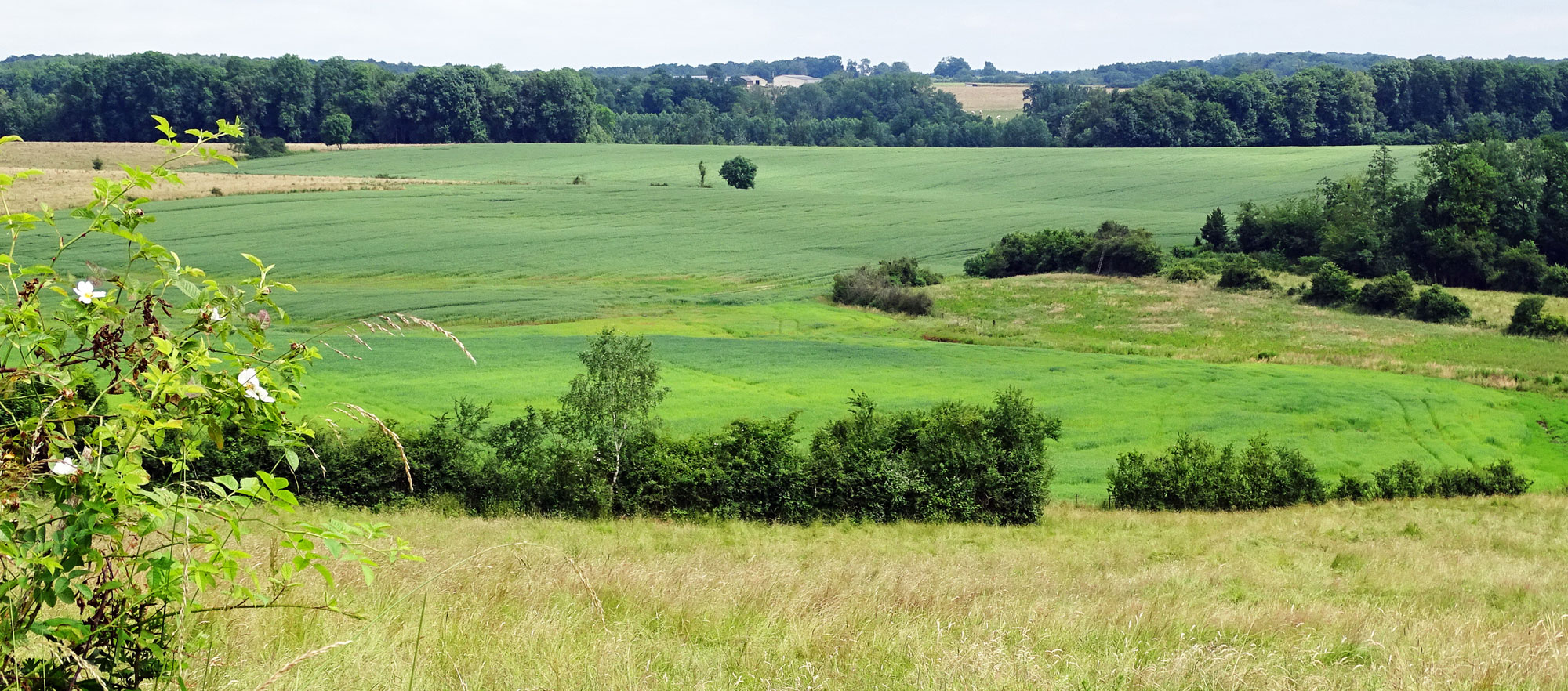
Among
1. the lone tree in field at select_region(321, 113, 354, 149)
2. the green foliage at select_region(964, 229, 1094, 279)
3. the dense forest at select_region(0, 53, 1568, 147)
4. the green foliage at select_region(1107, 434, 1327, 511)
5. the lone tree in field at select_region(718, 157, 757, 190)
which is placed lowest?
the green foliage at select_region(1107, 434, 1327, 511)

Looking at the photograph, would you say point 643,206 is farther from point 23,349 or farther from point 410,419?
point 23,349

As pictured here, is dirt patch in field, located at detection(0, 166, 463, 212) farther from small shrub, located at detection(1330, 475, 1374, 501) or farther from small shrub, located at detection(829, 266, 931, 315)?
small shrub, located at detection(1330, 475, 1374, 501)

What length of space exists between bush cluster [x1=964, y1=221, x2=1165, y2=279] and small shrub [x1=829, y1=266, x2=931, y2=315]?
13280 mm

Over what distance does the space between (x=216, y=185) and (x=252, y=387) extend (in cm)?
11160

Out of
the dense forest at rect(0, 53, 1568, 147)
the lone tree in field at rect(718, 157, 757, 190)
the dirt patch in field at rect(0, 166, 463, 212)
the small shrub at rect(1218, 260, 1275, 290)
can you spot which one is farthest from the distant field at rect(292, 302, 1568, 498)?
the dense forest at rect(0, 53, 1568, 147)

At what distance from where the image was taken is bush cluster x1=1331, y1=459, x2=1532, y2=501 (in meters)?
35.0

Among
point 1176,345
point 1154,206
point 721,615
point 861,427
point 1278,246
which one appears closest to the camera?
point 721,615

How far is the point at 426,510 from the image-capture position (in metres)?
25.8

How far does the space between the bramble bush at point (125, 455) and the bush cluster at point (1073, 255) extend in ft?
262

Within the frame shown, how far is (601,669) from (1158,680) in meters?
2.69

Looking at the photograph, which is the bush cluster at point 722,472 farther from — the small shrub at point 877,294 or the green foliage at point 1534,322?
the green foliage at point 1534,322

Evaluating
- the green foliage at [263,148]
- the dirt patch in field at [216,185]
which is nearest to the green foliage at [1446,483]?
the dirt patch in field at [216,185]

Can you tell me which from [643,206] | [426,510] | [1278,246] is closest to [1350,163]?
[1278,246]

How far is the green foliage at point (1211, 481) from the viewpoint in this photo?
32.4 m
